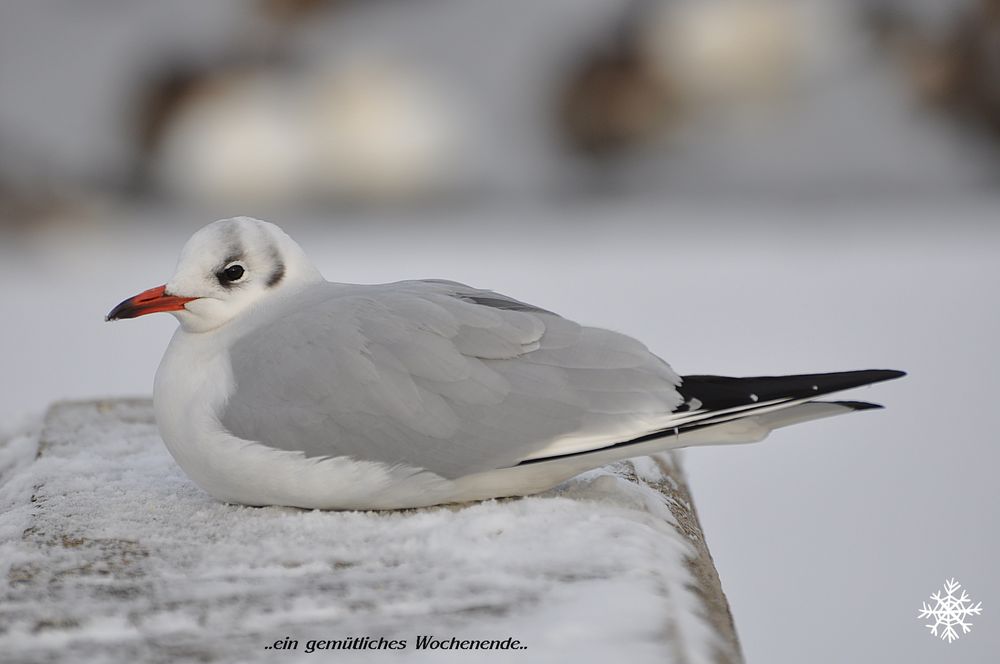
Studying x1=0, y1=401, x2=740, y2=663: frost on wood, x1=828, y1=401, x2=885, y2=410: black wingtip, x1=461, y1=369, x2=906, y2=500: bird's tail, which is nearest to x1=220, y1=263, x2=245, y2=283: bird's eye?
x1=0, y1=401, x2=740, y2=663: frost on wood

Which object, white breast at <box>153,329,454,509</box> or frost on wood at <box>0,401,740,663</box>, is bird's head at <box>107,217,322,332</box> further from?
frost on wood at <box>0,401,740,663</box>

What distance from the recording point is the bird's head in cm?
219

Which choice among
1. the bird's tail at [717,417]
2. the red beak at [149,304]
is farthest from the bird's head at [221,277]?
the bird's tail at [717,417]

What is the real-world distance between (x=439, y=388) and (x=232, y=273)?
1.45 feet

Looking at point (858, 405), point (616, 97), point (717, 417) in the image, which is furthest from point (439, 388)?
point (616, 97)

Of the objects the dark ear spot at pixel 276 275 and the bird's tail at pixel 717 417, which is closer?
the bird's tail at pixel 717 417

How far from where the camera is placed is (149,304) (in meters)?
2.17

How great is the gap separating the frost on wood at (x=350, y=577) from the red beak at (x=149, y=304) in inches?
12.3

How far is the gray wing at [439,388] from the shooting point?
2010 millimetres

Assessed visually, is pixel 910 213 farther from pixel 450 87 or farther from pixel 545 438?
pixel 545 438

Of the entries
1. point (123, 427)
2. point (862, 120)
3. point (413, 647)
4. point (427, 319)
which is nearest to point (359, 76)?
point (862, 120)

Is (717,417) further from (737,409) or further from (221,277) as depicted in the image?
(221,277)

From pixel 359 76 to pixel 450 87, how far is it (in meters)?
0.46

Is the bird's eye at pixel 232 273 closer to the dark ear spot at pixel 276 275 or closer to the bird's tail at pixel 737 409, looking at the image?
the dark ear spot at pixel 276 275
